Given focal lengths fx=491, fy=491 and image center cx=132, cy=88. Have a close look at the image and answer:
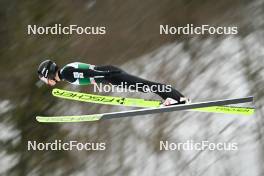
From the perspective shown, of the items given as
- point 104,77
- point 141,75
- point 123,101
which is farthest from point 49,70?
point 141,75

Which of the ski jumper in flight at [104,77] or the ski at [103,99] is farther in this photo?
the ski at [103,99]

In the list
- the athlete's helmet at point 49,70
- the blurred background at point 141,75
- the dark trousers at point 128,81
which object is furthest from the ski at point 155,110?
the athlete's helmet at point 49,70

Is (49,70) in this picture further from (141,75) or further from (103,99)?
(141,75)

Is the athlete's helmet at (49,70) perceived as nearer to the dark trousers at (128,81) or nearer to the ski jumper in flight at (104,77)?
the ski jumper in flight at (104,77)

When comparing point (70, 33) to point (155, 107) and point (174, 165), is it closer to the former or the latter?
point (155, 107)

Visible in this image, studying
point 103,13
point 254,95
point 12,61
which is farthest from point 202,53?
point 12,61

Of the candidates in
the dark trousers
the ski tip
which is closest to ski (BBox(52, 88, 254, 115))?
the dark trousers
